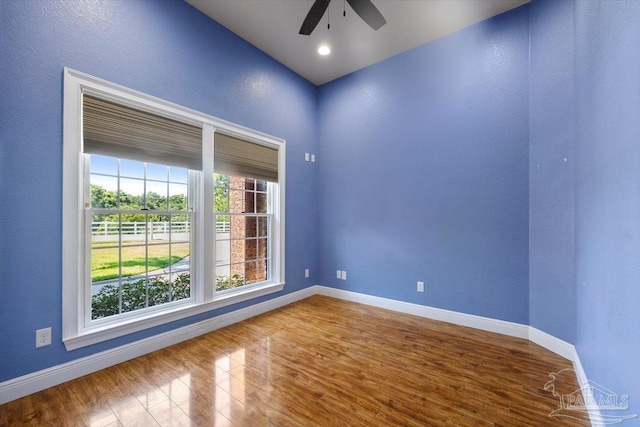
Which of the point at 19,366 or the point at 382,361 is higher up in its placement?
the point at 19,366

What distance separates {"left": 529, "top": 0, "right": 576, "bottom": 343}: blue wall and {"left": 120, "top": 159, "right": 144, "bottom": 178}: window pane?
3886mm

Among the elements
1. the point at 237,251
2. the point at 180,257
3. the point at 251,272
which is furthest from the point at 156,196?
the point at 251,272

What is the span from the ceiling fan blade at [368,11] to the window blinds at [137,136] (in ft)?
6.45

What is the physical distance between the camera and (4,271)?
68.4 inches

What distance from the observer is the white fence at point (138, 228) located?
224 centimetres

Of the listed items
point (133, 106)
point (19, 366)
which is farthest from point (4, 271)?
point (133, 106)

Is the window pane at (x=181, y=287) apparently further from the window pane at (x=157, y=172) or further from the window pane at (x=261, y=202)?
the window pane at (x=261, y=202)

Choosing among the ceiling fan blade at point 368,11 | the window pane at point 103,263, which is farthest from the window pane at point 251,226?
the ceiling fan blade at point 368,11

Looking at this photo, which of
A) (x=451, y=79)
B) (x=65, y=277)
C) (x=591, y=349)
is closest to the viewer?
(x=591, y=349)

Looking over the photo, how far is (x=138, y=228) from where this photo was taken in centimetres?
249

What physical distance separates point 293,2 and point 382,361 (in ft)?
11.8

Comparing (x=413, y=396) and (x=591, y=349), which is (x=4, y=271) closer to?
(x=413, y=396)

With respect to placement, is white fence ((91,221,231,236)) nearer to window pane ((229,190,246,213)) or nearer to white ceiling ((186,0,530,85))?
window pane ((229,190,246,213))

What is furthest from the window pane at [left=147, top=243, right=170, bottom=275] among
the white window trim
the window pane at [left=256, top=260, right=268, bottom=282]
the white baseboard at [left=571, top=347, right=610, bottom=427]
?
the white baseboard at [left=571, top=347, right=610, bottom=427]
